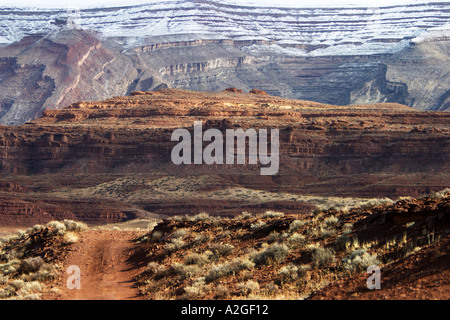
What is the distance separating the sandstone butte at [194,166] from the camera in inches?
2525

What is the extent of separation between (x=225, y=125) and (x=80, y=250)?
53.7 meters

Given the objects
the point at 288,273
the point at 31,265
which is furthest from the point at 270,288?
the point at 31,265

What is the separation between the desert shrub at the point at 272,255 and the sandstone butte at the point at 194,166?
135ft

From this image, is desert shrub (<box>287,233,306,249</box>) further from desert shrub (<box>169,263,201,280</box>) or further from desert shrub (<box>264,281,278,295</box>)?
desert shrub (<box>264,281,278,295</box>)

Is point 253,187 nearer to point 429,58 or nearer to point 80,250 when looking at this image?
point 80,250

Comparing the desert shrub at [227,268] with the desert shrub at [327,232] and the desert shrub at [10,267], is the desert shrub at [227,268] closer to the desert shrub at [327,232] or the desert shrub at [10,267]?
the desert shrub at [327,232]

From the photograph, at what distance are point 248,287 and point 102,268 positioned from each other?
5.65 metres

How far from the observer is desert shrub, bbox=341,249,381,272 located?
14.9m

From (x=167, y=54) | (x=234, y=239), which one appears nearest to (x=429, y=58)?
(x=167, y=54)

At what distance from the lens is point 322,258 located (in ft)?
53.0

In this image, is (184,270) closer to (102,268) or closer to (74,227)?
(102,268)

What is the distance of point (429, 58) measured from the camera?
167125mm

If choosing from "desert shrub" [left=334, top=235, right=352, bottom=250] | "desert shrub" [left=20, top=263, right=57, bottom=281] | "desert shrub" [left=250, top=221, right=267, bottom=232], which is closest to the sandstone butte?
"desert shrub" [left=250, top=221, right=267, bottom=232]
